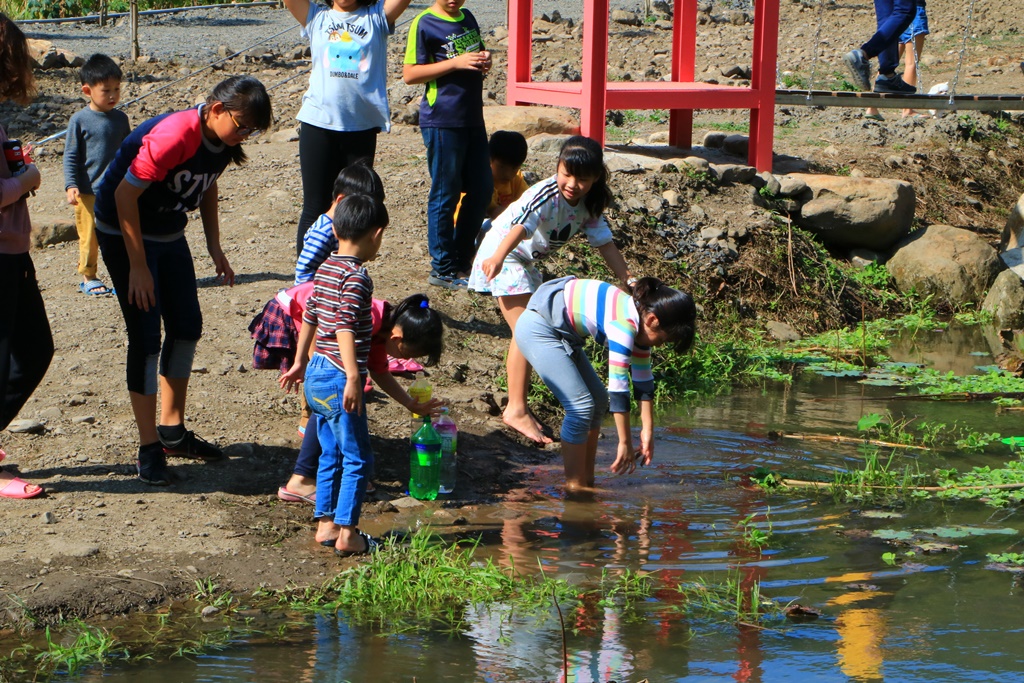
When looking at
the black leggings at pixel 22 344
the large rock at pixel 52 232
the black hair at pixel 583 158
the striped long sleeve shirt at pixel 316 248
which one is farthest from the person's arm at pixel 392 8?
the large rock at pixel 52 232

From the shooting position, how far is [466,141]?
7059 mm

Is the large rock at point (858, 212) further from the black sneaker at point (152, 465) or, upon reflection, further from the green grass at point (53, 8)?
the green grass at point (53, 8)

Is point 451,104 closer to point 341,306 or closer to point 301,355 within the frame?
point 301,355

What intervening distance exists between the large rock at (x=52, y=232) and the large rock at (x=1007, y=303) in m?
7.37

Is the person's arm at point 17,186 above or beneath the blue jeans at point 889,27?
beneath

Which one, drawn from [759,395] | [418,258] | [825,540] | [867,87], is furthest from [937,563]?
[867,87]

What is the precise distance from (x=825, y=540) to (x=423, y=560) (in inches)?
69.4

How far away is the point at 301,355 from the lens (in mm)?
4547

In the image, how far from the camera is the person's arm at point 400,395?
468 cm

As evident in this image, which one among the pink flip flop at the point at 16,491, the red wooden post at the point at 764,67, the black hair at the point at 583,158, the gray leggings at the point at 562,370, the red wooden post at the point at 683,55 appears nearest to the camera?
the pink flip flop at the point at 16,491

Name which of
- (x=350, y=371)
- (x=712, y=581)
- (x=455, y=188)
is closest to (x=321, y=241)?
(x=350, y=371)

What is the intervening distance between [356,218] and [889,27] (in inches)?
332

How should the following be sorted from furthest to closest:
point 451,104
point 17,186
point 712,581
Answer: point 451,104, point 712,581, point 17,186

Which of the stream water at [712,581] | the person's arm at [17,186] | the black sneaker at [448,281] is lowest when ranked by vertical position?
the stream water at [712,581]
